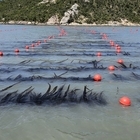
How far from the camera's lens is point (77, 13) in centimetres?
12650

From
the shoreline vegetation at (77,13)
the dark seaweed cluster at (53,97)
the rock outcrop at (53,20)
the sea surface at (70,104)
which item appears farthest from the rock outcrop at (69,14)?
the dark seaweed cluster at (53,97)

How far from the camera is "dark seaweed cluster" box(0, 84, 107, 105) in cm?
1300

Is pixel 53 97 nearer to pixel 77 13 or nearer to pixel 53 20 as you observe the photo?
pixel 53 20

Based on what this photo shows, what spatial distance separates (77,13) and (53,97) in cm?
11564

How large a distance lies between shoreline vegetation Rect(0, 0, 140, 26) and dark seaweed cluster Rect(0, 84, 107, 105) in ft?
352

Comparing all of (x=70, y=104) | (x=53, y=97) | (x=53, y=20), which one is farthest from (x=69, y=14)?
(x=70, y=104)

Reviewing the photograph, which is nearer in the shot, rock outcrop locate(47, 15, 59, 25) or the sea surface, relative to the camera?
the sea surface

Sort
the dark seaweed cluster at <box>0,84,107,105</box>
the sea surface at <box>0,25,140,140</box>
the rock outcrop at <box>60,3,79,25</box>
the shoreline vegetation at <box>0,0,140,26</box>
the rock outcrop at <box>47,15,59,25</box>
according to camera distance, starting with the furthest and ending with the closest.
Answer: the shoreline vegetation at <box>0,0,140,26</box> < the rock outcrop at <box>47,15,59,25</box> < the rock outcrop at <box>60,3,79,25</box> < the dark seaweed cluster at <box>0,84,107,105</box> < the sea surface at <box>0,25,140,140</box>

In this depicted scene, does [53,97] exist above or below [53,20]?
below

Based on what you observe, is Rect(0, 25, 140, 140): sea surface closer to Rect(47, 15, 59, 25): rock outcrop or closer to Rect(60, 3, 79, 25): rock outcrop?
Rect(60, 3, 79, 25): rock outcrop

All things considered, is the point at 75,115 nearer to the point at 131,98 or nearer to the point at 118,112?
the point at 118,112

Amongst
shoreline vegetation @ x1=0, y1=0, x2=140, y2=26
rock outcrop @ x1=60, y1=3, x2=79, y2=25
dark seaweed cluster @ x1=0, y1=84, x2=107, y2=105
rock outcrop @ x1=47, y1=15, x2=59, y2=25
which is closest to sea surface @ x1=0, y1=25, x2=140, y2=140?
dark seaweed cluster @ x1=0, y1=84, x2=107, y2=105

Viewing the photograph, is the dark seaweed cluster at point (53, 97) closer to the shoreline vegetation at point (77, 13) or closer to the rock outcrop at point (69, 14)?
the shoreline vegetation at point (77, 13)

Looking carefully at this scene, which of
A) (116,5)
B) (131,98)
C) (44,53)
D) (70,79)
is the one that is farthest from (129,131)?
(116,5)
